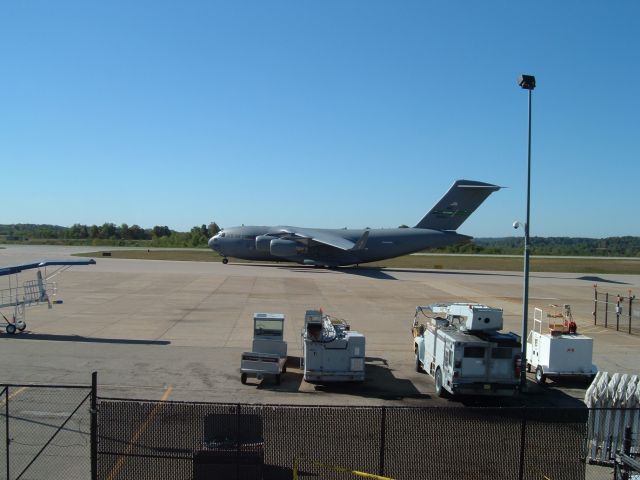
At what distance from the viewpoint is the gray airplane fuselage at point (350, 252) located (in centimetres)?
5869

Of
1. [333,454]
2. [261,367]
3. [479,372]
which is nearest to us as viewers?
[333,454]

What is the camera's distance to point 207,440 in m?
9.59

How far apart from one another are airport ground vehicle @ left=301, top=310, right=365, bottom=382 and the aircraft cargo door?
293 centimetres

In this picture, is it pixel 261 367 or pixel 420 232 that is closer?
pixel 261 367

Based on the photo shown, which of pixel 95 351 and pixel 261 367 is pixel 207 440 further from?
pixel 95 351

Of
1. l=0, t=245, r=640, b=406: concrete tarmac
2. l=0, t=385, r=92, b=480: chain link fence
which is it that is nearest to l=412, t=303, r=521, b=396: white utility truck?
l=0, t=245, r=640, b=406: concrete tarmac

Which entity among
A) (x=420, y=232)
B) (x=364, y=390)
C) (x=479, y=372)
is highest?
(x=420, y=232)

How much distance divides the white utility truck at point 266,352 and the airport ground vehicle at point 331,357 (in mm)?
979

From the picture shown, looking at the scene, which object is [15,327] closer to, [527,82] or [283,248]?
→ [527,82]

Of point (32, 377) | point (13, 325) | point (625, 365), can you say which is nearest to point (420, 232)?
point (625, 365)

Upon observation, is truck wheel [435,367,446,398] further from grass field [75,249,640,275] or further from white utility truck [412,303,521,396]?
grass field [75,249,640,275]

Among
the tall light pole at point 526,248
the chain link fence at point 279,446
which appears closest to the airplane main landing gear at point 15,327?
the chain link fence at point 279,446

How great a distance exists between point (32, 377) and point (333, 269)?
145 feet

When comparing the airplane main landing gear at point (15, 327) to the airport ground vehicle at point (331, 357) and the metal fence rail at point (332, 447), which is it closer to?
the metal fence rail at point (332, 447)
